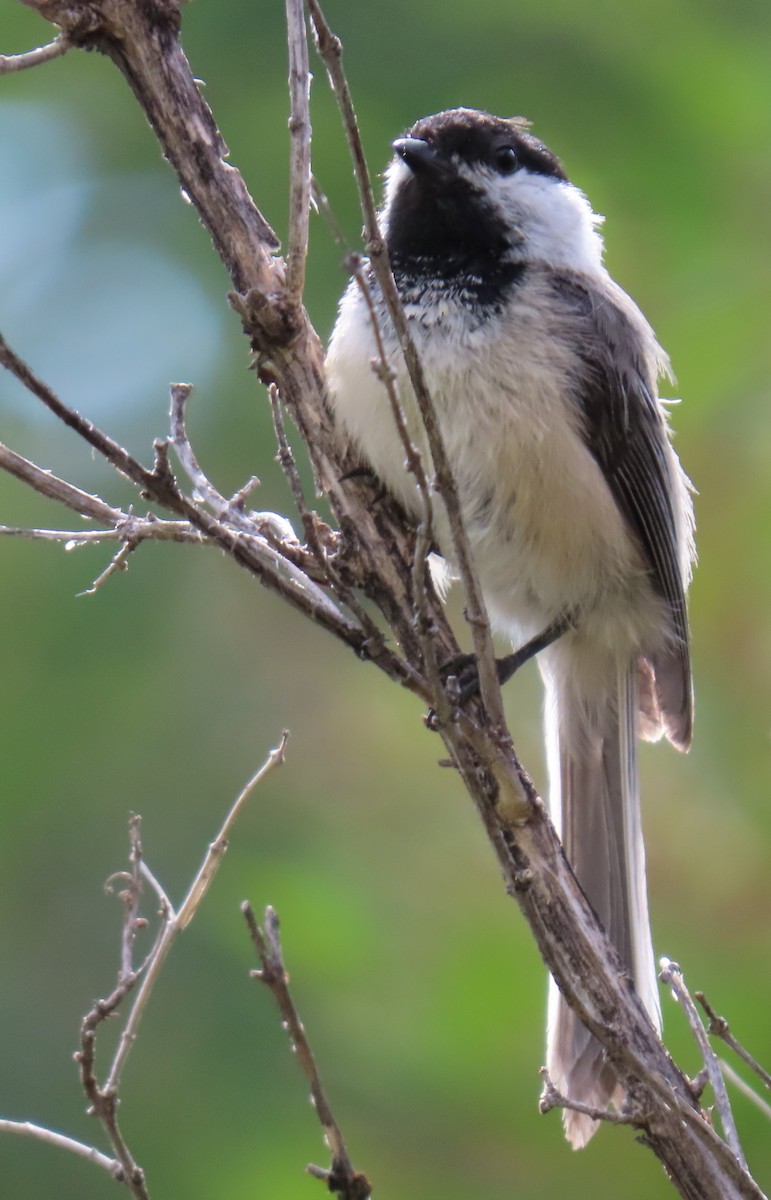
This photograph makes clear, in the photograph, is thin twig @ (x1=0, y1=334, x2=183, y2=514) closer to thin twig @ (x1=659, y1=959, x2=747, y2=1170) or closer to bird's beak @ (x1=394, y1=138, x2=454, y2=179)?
thin twig @ (x1=659, y1=959, x2=747, y2=1170)

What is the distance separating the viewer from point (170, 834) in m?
3.89

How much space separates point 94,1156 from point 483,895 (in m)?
2.47

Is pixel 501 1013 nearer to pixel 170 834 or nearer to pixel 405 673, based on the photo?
pixel 170 834

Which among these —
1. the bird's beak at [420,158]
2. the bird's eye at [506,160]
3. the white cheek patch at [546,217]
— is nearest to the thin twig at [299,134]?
the bird's beak at [420,158]

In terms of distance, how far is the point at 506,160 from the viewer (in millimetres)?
2590

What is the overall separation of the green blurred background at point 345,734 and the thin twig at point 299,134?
2185 millimetres

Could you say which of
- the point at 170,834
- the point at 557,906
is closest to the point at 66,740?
the point at 170,834

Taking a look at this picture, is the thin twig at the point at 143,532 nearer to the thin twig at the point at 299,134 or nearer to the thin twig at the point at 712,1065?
the thin twig at the point at 299,134

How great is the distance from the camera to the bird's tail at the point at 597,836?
2006 millimetres

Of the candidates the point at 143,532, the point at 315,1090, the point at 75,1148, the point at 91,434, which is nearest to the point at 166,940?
the point at 75,1148

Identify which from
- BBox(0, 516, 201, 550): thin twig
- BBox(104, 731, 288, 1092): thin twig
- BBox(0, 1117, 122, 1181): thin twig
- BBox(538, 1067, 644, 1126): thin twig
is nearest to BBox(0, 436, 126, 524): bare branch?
BBox(0, 516, 201, 550): thin twig

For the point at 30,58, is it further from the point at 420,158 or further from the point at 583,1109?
the point at 583,1109

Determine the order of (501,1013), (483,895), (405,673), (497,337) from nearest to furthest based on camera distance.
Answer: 1. (405,673)
2. (497,337)
3. (501,1013)
4. (483,895)

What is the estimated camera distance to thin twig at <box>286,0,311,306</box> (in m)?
1.65
